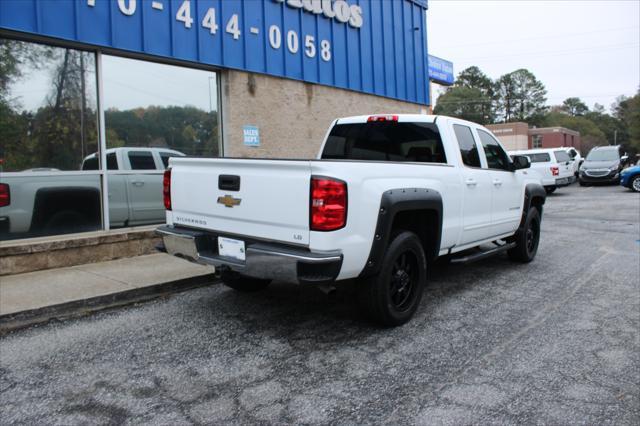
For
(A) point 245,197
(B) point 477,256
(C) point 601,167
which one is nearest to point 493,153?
(B) point 477,256

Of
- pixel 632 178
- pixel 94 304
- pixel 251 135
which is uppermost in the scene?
pixel 251 135

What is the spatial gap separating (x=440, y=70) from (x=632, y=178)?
8474mm

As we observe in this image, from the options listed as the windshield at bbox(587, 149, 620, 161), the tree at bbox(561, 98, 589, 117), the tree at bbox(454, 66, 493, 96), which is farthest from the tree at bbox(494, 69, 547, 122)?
the windshield at bbox(587, 149, 620, 161)

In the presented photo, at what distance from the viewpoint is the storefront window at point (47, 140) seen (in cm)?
619

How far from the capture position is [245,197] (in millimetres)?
3959

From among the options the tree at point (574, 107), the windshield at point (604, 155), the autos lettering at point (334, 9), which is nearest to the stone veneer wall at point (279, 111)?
the autos lettering at point (334, 9)

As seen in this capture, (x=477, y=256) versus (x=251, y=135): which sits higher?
(x=251, y=135)

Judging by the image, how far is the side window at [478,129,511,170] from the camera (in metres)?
6.06

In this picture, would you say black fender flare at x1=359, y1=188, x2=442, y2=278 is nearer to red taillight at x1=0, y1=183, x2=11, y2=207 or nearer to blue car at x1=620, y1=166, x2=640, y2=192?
red taillight at x1=0, y1=183, x2=11, y2=207

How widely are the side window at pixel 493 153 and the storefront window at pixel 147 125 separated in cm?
467

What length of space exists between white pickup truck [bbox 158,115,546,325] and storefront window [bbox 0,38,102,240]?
8.81 ft

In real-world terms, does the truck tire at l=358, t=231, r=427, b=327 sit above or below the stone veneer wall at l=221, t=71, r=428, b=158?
below

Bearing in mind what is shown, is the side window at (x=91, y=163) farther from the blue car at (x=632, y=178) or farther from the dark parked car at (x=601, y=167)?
the dark parked car at (x=601, y=167)

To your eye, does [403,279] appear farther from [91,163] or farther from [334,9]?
[334,9]
